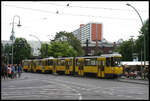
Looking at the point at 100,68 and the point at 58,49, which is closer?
the point at 100,68

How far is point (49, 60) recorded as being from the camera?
5431 cm

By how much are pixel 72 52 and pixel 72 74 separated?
4171 centimetres

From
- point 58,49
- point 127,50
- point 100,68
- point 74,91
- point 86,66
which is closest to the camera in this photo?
point 74,91

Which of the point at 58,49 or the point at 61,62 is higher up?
the point at 58,49

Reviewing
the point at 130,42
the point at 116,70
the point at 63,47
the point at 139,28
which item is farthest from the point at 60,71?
the point at 130,42

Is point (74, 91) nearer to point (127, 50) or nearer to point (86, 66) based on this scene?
point (86, 66)

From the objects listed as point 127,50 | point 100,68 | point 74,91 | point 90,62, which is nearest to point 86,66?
point 90,62

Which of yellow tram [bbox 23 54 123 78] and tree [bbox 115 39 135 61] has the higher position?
tree [bbox 115 39 135 61]

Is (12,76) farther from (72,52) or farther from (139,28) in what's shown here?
(72,52)

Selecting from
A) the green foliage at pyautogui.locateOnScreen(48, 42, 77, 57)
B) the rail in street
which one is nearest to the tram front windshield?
the rail in street

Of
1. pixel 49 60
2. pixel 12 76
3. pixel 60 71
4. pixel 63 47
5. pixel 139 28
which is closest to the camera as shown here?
pixel 12 76

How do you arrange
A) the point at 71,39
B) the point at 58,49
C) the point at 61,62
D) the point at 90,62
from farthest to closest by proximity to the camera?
1. the point at 71,39
2. the point at 58,49
3. the point at 61,62
4. the point at 90,62

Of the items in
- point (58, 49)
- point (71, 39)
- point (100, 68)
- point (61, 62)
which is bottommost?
point (100, 68)

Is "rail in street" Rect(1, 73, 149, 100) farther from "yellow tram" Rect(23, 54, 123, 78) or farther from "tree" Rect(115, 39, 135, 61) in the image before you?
"tree" Rect(115, 39, 135, 61)
